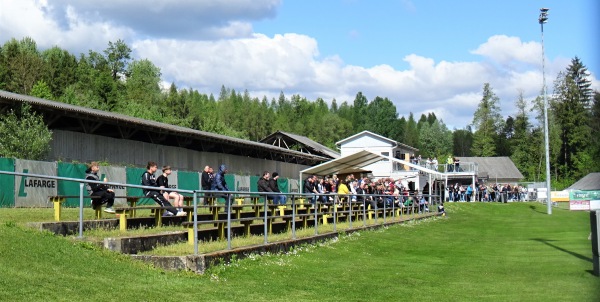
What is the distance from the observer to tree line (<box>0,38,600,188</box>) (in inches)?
3268

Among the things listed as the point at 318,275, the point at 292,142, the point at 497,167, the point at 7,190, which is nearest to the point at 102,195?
the point at 318,275

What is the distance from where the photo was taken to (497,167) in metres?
123

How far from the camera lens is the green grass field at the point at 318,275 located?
10.5 meters

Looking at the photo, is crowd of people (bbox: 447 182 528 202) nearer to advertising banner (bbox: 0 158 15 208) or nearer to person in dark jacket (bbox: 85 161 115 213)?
advertising banner (bbox: 0 158 15 208)

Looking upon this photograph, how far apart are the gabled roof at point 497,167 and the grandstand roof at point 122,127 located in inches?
2761

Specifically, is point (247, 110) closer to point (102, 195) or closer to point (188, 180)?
point (188, 180)

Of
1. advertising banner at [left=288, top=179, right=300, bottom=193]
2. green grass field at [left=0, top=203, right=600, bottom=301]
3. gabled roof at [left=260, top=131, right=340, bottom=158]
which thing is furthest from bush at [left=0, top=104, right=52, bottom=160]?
gabled roof at [left=260, top=131, right=340, bottom=158]

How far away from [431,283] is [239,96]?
178 metres

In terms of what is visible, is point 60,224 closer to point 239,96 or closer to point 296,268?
point 296,268

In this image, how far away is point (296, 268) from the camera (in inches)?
617

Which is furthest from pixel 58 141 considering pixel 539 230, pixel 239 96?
pixel 239 96

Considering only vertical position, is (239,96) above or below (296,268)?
above

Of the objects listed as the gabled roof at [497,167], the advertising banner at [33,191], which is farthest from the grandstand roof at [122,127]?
the gabled roof at [497,167]

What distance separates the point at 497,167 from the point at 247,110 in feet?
180
